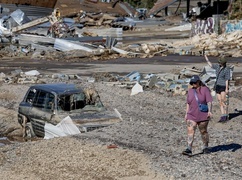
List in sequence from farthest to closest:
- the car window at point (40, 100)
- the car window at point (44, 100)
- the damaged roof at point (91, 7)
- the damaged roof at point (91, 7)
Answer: the damaged roof at point (91, 7) → the damaged roof at point (91, 7) → the car window at point (40, 100) → the car window at point (44, 100)

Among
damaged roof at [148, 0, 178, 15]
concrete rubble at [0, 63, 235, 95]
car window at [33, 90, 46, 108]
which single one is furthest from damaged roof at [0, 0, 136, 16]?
car window at [33, 90, 46, 108]

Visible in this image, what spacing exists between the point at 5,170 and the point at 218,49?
93.4 feet

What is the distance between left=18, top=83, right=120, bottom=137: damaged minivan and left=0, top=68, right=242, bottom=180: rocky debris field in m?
0.50

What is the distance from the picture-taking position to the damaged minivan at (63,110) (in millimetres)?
15781

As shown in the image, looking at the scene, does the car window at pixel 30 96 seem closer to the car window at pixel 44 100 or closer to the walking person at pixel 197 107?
the car window at pixel 44 100

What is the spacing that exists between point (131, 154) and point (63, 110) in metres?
4.19

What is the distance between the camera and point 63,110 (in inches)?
634

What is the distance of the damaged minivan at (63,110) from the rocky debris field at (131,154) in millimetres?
496

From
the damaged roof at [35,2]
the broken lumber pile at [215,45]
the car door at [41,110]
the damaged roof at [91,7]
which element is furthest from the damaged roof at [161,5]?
the car door at [41,110]

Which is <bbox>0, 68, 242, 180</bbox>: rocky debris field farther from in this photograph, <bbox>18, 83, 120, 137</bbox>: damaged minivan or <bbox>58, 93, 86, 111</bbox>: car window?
<bbox>58, 93, 86, 111</bbox>: car window

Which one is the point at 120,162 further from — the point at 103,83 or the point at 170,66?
the point at 170,66

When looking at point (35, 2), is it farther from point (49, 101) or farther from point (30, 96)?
point (49, 101)

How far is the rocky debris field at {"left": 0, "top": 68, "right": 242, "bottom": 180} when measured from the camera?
11289 millimetres

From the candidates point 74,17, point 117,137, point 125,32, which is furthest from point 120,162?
point 74,17
